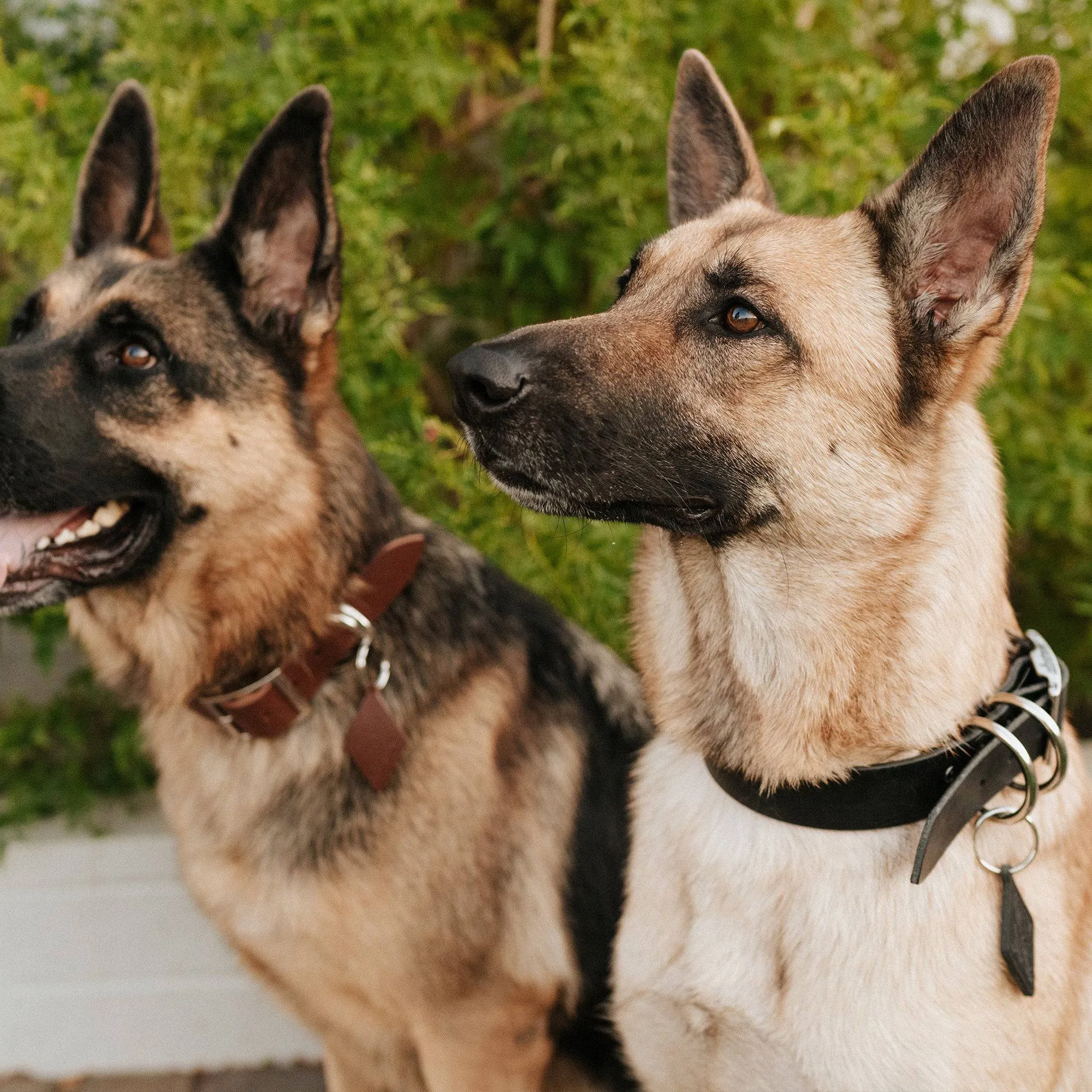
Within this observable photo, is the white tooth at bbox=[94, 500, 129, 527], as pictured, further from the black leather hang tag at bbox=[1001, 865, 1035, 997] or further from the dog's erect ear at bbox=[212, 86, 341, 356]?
the black leather hang tag at bbox=[1001, 865, 1035, 997]

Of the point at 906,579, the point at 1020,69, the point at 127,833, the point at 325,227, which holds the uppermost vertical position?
the point at 1020,69

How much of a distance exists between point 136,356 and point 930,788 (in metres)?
1.68

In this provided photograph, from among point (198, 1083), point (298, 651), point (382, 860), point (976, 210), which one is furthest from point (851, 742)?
point (198, 1083)

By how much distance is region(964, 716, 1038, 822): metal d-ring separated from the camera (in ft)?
5.12

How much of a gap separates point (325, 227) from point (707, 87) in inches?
31.3

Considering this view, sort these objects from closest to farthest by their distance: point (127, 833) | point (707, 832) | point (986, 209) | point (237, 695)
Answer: point (986, 209)
point (707, 832)
point (237, 695)
point (127, 833)

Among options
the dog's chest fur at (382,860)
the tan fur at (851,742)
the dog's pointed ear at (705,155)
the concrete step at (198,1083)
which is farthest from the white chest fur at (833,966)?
the concrete step at (198,1083)

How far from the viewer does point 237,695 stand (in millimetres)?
2170

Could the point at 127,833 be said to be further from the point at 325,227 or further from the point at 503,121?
the point at 503,121

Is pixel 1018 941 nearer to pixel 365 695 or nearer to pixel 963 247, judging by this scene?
pixel 963 247

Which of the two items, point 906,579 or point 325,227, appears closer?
point 906,579

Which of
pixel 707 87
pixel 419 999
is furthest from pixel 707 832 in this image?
pixel 707 87

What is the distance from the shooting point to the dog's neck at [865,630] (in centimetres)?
165

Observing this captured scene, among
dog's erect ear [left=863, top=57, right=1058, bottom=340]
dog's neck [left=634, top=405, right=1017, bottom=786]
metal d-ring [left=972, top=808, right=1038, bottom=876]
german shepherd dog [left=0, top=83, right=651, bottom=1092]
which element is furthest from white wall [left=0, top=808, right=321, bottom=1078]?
dog's erect ear [left=863, top=57, right=1058, bottom=340]
